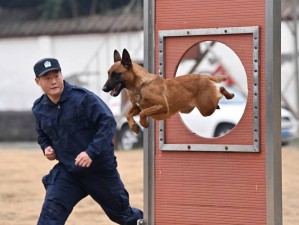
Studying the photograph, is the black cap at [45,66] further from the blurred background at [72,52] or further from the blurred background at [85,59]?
the blurred background at [72,52]

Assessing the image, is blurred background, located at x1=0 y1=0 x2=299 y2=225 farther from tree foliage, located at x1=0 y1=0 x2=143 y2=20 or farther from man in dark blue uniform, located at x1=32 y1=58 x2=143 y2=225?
man in dark blue uniform, located at x1=32 y1=58 x2=143 y2=225

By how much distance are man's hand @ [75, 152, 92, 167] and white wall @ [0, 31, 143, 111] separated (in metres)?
17.9

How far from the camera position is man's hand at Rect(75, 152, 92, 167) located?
7230 mm

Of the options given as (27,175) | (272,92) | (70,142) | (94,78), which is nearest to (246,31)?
(272,92)

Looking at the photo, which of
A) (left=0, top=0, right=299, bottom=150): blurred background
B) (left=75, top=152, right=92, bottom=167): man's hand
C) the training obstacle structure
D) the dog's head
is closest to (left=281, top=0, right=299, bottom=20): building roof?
(left=0, top=0, right=299, bottom=150): blurred background

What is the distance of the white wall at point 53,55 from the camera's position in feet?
86.7

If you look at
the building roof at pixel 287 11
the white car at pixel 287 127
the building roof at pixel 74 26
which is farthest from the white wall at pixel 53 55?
the white car at pixel 287 127

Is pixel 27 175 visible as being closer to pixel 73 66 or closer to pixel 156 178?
pixel 156 178

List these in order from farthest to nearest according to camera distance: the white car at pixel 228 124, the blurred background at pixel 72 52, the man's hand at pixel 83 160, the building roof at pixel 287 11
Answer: the blurred background at pixel 72 52, the building roof at pixel 287 11, the white car at pixel 228 124, the man's hand at pixel 83 160

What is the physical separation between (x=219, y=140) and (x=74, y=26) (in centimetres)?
2049

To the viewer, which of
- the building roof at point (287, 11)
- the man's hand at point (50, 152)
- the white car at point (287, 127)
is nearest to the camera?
the man's hand at point (50, 152)

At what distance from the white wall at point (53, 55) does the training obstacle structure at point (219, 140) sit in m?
17.4

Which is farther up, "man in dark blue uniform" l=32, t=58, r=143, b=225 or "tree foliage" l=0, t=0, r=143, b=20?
"tree foliage" l=0, t=0, r=143, b=20

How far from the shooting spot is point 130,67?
22.6 feet
